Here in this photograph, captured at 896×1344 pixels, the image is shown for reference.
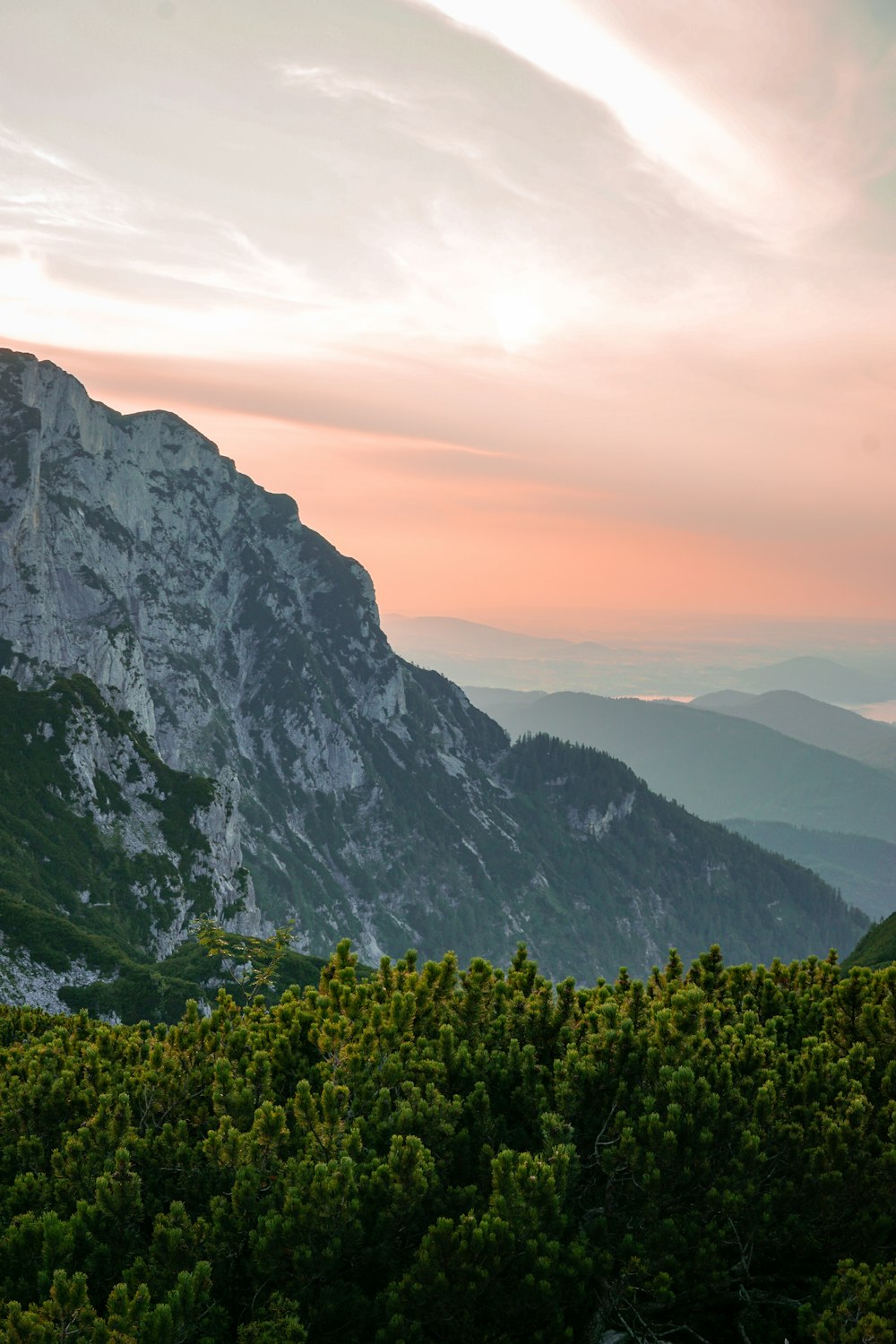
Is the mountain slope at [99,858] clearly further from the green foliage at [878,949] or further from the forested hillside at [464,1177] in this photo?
the forested hillside at [464,1177]

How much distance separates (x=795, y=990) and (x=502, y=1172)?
9.53 meters

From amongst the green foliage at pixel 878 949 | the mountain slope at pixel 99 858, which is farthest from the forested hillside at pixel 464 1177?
the green foliage at pixel 878 949

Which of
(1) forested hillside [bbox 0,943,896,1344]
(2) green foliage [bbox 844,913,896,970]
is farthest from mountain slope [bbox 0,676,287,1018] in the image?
(1) forested hillside [bbox 0,943,896,1344]

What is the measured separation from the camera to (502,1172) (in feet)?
45.7

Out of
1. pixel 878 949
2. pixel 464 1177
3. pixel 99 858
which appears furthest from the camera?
pixel 99 858

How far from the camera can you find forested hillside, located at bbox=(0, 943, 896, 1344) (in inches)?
540

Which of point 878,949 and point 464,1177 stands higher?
point 464,1177

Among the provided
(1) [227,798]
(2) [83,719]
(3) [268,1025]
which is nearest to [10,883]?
(2) [83,719]

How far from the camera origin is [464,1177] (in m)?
15.9

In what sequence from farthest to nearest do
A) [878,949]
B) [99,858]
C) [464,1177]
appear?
[99,858] < [878,949] < [464,1177]

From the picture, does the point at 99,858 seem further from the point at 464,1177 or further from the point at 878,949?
the point at 464,1177

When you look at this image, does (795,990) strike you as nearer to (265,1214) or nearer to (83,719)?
(265,1214)

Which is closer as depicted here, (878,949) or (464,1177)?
(464,1177)

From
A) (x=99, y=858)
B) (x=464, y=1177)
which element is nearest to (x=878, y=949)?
(x=99, y=858)
